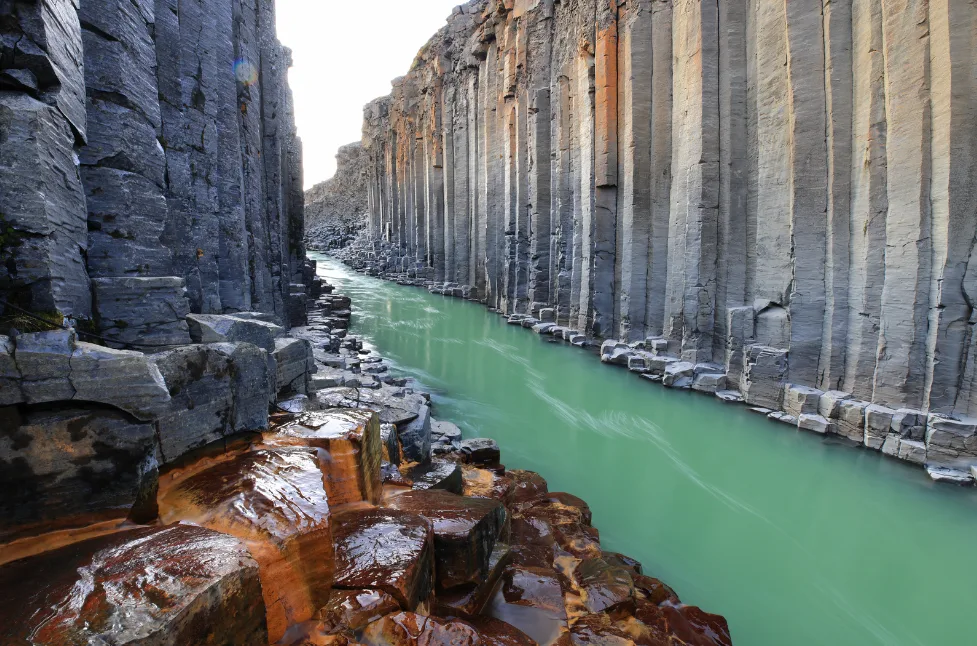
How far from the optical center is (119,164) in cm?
382

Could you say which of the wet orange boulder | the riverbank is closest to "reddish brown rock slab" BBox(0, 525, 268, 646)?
the wet orange boulder

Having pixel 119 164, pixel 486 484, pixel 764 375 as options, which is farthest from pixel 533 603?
pixel 764 375

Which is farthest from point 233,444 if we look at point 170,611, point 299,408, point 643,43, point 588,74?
point 588,74

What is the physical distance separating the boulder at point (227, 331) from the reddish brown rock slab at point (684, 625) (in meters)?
3.61

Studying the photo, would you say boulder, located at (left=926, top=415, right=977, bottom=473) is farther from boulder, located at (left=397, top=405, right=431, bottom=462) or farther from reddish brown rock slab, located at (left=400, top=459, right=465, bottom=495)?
boulder, located at (left=397, top=405, right=431, bottom=462)

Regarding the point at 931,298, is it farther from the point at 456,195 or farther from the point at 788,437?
the point at 456,195

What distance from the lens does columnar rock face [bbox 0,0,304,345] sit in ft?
8.70

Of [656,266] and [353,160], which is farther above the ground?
[353,160]

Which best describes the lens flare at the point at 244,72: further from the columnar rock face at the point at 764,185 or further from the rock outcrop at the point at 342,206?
the rock outcrop at the point at 342,206

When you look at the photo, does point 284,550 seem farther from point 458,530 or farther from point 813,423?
point 813,423

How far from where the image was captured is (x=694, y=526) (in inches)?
220

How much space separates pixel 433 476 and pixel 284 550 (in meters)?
2.13

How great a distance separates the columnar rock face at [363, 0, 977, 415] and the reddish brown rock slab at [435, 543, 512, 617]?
6.51 metres

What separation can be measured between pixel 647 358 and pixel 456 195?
1790 cm
